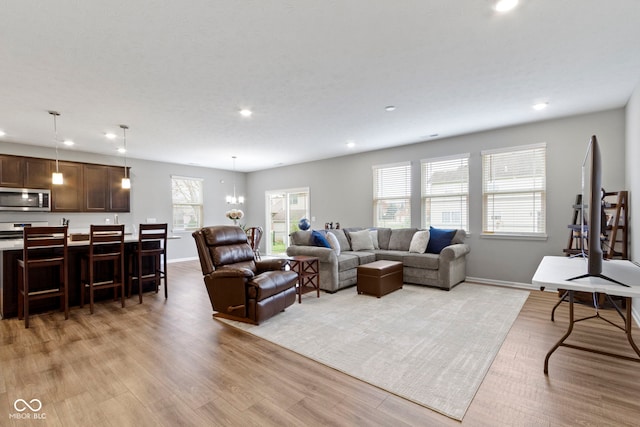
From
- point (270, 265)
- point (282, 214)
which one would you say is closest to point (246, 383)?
point (270, 265)

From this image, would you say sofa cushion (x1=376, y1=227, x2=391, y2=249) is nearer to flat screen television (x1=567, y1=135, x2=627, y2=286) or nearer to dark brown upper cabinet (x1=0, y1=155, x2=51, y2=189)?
flat screen television (x1=567, y1=135, x2=627, y2=286)

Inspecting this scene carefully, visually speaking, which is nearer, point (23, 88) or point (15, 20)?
point (15, 20)

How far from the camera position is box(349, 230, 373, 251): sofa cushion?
589cm

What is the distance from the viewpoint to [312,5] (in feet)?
6.91

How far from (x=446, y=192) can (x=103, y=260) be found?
5810 millimetres

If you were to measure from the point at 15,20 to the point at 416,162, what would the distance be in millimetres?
5795

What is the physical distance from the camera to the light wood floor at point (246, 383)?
1.81 meters

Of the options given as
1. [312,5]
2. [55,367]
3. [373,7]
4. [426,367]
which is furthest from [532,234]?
[55,367]

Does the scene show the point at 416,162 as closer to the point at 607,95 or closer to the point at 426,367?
the point at 607,95

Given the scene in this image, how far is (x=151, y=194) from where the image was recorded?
7.61m

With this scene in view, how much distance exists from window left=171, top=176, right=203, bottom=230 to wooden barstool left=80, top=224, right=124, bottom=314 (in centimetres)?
374

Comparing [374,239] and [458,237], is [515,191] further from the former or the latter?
[374,239]

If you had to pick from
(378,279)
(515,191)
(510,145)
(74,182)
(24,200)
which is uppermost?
(510,145)

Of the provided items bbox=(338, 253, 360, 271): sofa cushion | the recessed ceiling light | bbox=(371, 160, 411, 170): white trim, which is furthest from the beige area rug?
bbox=(371, 160, 411, 170): white trim
